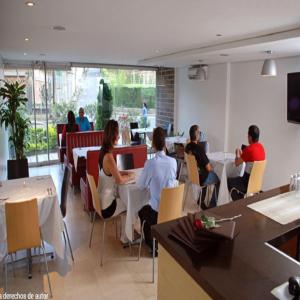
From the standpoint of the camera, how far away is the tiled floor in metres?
2.57

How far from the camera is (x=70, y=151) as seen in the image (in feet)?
18.3

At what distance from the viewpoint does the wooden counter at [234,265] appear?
3.62ft

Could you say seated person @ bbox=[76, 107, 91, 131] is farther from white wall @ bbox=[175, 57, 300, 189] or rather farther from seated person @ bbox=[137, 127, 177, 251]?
seated person @ bbox=[137, 127, 177, 251]

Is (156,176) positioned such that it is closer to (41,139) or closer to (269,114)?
(269,114)

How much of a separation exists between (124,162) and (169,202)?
133cm

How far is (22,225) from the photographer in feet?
7.99

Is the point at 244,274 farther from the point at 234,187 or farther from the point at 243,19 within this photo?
the point at 234,187

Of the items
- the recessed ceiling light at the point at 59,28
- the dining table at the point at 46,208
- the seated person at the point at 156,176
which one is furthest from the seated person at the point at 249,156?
the recessed ceiling light at the point at 59,28

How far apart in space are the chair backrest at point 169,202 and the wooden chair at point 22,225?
110 centimetres

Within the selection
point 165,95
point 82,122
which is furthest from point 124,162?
point 165,95

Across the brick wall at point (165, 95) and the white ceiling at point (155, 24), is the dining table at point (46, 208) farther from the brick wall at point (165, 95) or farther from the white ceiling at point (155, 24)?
the brick wall at point (165, 95)

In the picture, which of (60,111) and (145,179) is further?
(60,111)

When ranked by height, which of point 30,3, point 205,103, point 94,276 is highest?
point 30,3

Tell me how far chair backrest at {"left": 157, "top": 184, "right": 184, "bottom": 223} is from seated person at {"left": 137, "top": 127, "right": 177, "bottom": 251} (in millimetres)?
190
